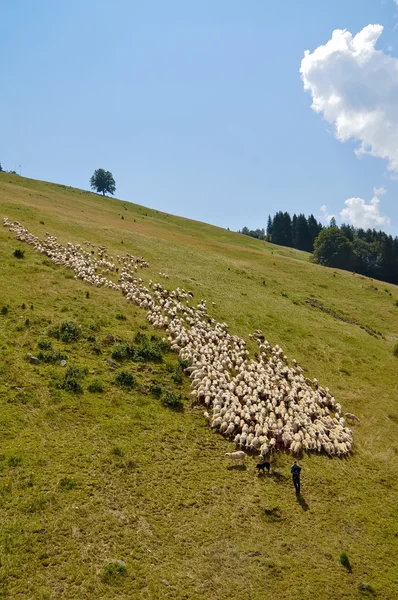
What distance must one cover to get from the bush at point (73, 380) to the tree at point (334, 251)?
10041 centimetres

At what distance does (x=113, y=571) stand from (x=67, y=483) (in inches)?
156

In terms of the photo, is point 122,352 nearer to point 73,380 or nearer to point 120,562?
point 73,380

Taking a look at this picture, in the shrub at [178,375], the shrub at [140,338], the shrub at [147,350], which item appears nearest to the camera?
the shrub at [178,375]

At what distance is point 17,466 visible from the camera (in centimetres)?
1603

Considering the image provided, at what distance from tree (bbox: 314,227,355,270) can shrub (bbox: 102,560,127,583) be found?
10868 centimetres

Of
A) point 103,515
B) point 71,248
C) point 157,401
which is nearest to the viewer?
point 103,515

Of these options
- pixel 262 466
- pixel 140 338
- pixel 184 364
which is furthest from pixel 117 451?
pixel 140 338

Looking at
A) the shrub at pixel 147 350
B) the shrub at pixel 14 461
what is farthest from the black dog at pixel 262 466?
the shrub at pixel 14 461

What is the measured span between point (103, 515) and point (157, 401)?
8770 millimetres

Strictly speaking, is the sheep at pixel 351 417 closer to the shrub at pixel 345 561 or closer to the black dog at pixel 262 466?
the black dog at pixel 262 466

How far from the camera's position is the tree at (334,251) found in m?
115

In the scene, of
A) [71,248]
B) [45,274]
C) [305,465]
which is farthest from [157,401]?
[71,248]

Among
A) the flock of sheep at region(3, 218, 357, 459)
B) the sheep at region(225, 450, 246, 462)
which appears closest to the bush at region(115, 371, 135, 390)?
the flock of sheep at region(3, 218, 357, 459)

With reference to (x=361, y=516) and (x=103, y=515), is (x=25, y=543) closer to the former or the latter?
(x=103, y=515)
